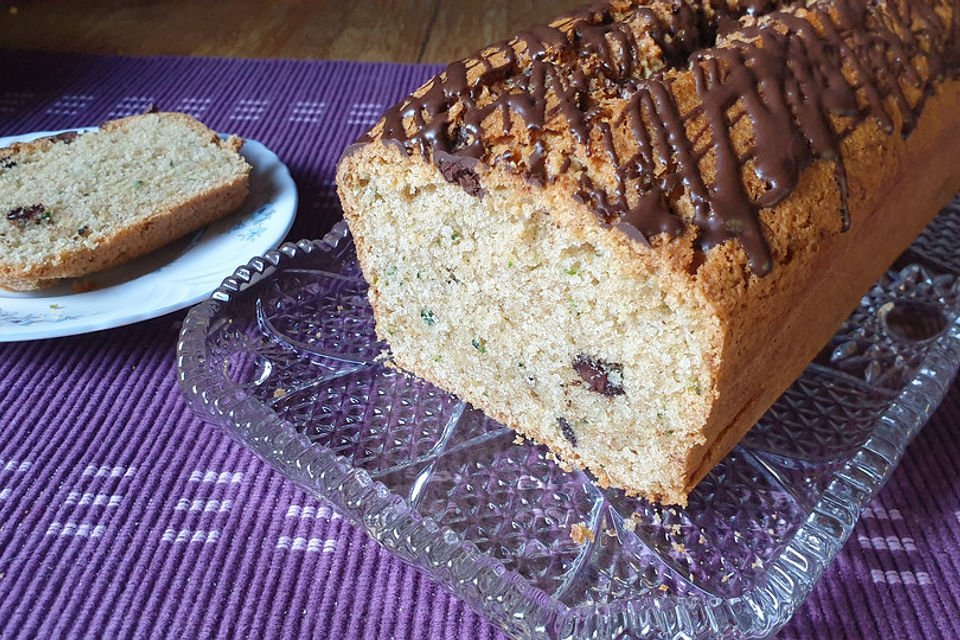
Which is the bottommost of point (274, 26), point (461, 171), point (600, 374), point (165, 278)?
point (274, 26)

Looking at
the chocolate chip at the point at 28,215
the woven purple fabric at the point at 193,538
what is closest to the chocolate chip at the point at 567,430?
the woven purple fabric at the point at 193,538

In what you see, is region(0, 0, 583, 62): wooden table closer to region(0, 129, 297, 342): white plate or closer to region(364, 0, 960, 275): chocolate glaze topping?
region(0, 129, 297, 342): white plate

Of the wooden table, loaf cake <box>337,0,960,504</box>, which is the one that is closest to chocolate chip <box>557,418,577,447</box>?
loaf cake <box>337,0,960,504</box>

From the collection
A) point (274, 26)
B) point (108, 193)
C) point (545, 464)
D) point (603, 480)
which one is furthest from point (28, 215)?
point (274, 26)

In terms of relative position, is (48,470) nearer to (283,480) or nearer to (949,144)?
(283,480)

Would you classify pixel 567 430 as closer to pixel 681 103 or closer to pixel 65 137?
pixel 681 103
